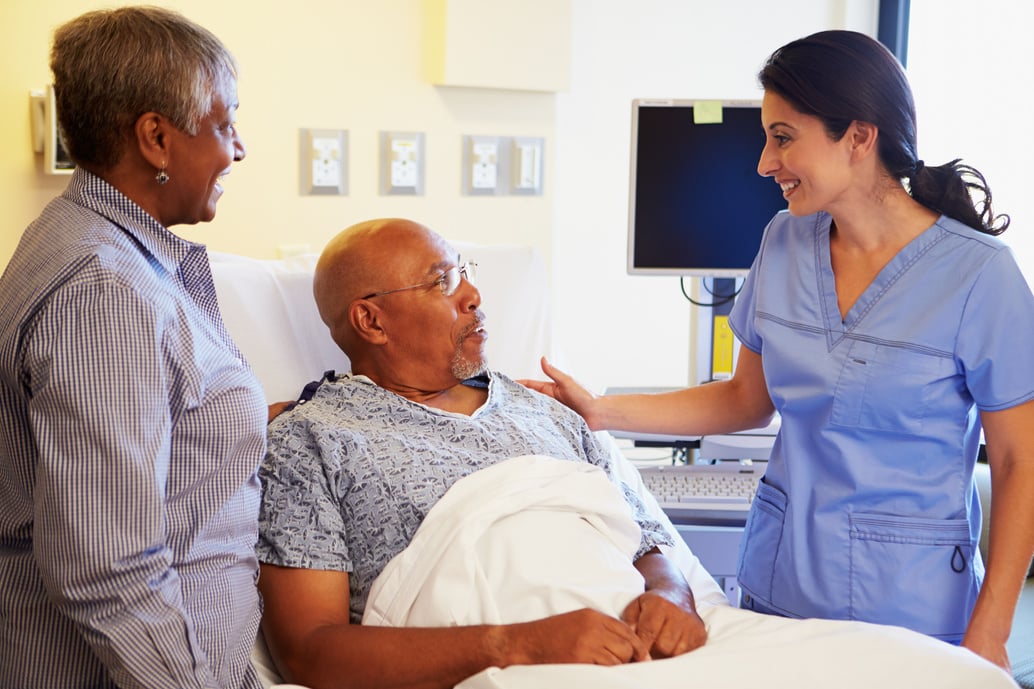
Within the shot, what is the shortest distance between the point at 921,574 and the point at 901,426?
8.6 inches

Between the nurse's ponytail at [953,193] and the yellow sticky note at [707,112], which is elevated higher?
the yellow sticky note at [707,112]

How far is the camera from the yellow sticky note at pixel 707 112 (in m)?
2.59

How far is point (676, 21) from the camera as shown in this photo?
11.4 feet

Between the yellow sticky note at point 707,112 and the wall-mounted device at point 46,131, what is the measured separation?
1410 millimetres

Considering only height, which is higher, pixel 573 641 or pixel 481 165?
pixel 481 165

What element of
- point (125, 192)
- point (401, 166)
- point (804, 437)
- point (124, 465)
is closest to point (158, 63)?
point (125, 192)

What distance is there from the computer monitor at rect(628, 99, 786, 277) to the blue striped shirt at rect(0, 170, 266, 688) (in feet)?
4.81

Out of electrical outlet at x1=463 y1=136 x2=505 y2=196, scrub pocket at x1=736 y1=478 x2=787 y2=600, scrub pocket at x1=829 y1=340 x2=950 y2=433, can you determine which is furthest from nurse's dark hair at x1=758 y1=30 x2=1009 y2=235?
electrical outlet at x1=463 y1=136 x2=505 y2=196

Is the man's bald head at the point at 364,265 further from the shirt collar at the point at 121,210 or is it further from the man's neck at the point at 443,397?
the shirt collar at the point at 121,210

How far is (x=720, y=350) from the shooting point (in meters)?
2.73

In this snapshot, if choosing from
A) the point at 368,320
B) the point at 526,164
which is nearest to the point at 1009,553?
the point at 368,320

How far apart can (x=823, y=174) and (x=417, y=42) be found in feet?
4.60

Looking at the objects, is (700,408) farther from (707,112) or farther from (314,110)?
(314,110)

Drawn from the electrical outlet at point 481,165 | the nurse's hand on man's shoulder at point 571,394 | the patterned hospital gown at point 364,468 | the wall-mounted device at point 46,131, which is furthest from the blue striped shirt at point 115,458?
the electrical outlet at point 481,165
